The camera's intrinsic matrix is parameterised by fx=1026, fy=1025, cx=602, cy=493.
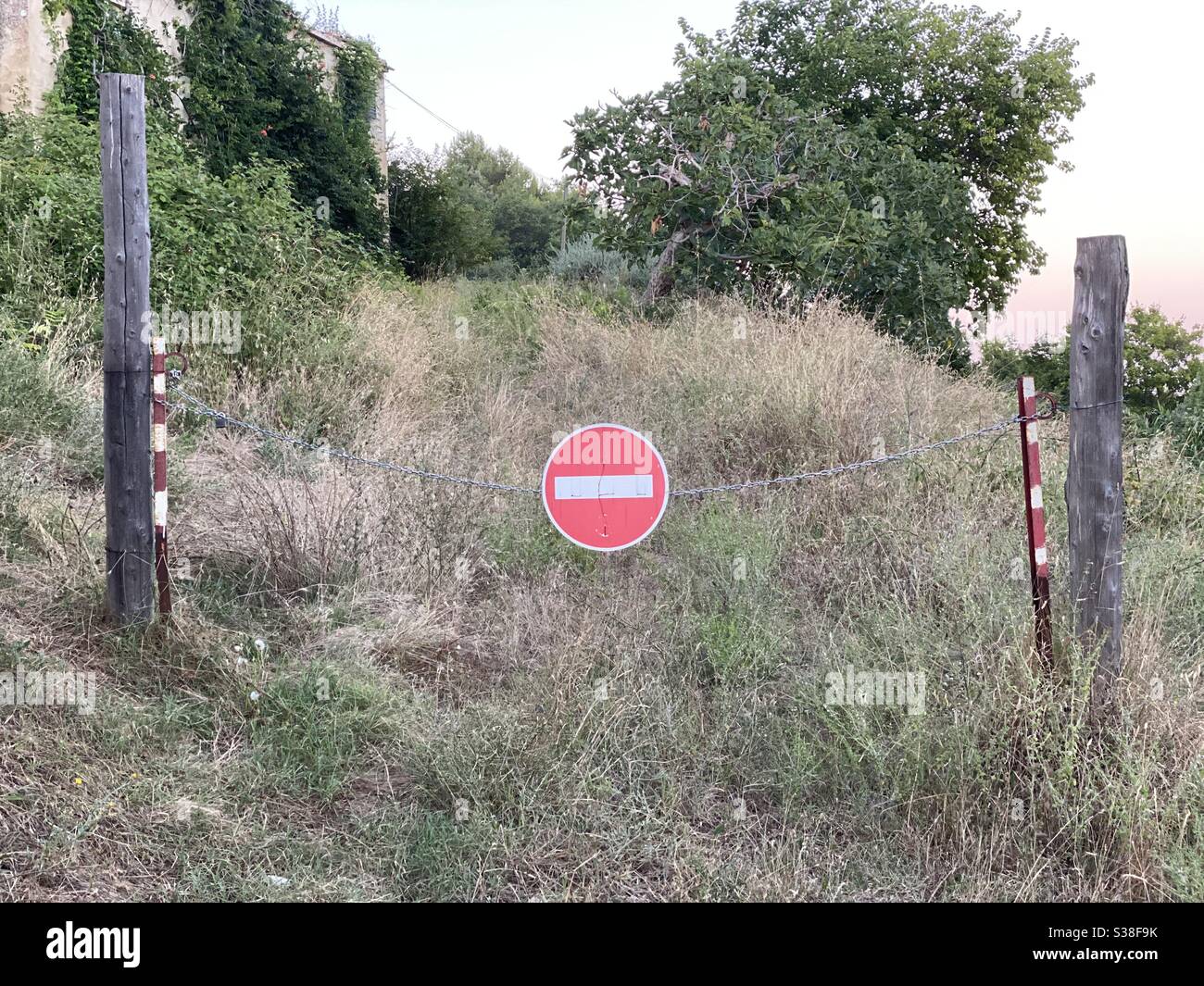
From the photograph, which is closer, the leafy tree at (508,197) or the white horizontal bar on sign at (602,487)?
the white horizontal bar on sign at (602,487)

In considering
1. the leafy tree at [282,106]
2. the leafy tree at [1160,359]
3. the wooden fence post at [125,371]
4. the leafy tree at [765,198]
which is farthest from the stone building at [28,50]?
the leafy tree at [1160,359]

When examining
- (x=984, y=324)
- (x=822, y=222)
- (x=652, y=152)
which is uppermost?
(x=652, y=152)

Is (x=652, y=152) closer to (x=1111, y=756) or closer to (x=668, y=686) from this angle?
(x=668, y=686)

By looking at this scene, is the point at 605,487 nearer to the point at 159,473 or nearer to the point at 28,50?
the point at 159,473

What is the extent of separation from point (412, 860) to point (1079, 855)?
85.2 inches

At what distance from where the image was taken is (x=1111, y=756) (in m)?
3.47

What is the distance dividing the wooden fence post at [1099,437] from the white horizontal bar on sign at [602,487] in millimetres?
1751

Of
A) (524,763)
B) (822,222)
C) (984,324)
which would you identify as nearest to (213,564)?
(524,763)

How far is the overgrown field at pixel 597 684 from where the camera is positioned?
3.33m

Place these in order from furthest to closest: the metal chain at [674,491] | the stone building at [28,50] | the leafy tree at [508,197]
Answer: the leafy tree at [508,197] < the stone building at [28,50] < the metal chain at [674,491]

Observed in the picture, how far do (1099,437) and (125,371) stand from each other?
3.94 meters

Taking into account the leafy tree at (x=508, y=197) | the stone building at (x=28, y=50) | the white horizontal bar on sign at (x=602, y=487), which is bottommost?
the white horizontal bar on sign at (x=602, y=487)

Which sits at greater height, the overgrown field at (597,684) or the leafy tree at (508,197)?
the leafy tree at (508,197)

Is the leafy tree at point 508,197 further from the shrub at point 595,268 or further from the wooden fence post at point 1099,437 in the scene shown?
the wooden fence post at point 1099,437
